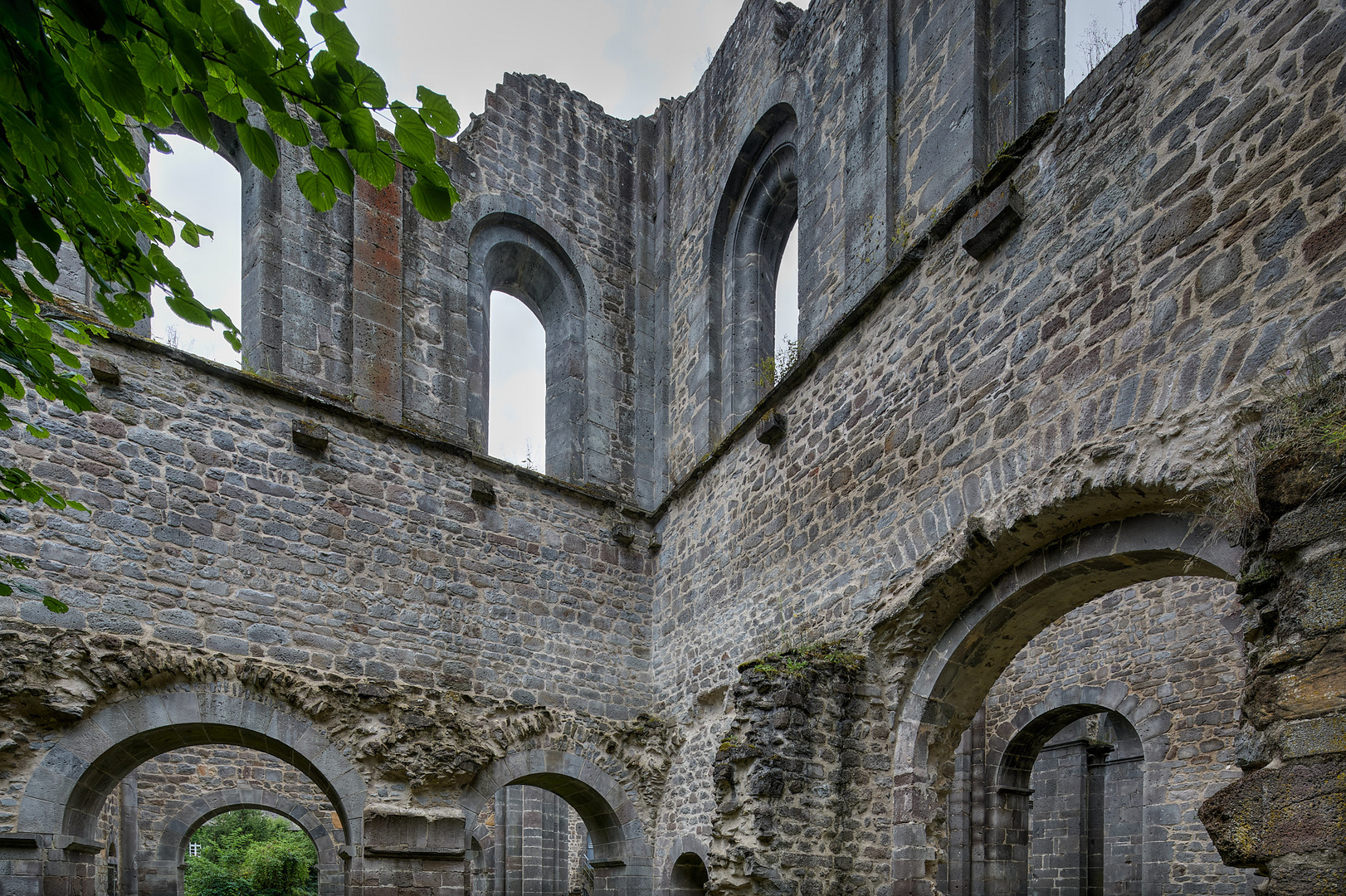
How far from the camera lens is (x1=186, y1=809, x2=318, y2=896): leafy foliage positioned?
54.7 feet

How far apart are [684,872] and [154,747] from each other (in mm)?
4753

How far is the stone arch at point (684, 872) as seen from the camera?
8.12 m

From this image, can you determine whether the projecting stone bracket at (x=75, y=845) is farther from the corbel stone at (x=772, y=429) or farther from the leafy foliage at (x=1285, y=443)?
the leafy foliage at (x=1285, y=443)

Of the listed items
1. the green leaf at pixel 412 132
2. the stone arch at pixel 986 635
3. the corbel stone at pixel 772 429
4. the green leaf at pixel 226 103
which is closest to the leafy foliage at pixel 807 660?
the stone arch at pixel 986 635

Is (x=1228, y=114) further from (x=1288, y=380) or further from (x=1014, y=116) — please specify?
(x=1014, y=116)

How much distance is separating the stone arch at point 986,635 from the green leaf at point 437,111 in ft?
12.5

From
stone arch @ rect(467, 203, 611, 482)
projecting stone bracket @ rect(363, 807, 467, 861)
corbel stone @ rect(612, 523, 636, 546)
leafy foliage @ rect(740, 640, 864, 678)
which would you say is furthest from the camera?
stone arch @ rect(467, 203, 611, 482)

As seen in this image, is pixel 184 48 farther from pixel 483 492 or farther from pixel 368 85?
pixel 483 492

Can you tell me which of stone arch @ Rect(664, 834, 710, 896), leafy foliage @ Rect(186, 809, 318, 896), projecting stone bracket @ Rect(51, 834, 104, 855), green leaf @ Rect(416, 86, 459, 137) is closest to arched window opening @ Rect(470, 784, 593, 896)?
leafy foliage @ Rect(186, 809, 318, 896)

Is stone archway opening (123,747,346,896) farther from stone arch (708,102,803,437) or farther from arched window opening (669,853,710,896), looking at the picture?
stone arch (708,102,803,437)

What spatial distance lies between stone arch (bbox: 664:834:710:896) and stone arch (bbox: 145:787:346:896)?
18.6 ft

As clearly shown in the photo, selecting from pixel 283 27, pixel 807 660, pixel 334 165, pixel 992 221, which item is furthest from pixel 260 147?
pixel 807 660

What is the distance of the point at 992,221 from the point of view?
515cm

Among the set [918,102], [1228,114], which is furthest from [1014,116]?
[1228,114]
